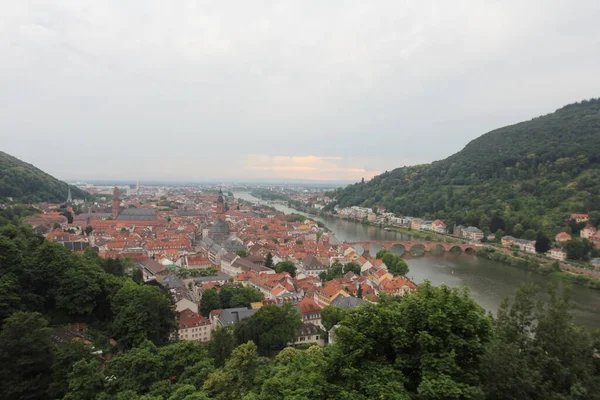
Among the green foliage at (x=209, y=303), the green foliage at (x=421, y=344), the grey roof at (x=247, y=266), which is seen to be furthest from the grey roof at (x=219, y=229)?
the green foliage at (x=421, y=344)

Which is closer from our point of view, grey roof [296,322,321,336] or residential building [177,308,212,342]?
residential building [177,308,212,342]

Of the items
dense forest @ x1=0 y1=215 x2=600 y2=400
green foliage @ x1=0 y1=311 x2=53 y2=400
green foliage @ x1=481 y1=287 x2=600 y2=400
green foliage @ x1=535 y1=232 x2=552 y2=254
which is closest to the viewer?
green foliage @ x1=481 y1=287 x2=600 y2=400

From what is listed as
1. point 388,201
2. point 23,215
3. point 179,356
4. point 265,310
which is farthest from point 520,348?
point 388,201

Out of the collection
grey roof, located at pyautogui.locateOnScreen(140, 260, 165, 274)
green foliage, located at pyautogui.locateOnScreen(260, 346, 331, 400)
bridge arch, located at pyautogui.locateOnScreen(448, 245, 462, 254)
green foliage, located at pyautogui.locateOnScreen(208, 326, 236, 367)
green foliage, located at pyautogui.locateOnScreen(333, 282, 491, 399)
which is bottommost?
bridge arch, located at pyautogui.locateOnScreen(448, 245, 462, 254)

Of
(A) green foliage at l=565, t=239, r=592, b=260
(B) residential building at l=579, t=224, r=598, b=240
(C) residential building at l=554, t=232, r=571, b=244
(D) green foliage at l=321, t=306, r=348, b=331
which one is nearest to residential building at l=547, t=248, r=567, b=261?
(A) green foliage at l=565, t=239, r=592, b=260

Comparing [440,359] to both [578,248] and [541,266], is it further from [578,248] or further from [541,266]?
[578,248]

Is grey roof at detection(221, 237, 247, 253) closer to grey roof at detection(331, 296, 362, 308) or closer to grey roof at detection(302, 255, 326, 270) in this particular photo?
grey roof at detection(302, 255, 326, 270)

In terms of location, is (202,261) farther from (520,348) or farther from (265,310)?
(520,348)

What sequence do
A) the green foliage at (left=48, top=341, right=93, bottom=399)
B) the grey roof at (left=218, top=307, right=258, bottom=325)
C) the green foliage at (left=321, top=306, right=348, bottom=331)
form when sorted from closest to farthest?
the green foliage at (left=48, top=341, right=93, bottom=399), the green foliage at (left=321, top=306, right=348, bottom=331), the grey roof at (left=218, top=307, right=258, bottom=325)

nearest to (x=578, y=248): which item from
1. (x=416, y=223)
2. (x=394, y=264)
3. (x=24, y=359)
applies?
(x=394, y=264)
